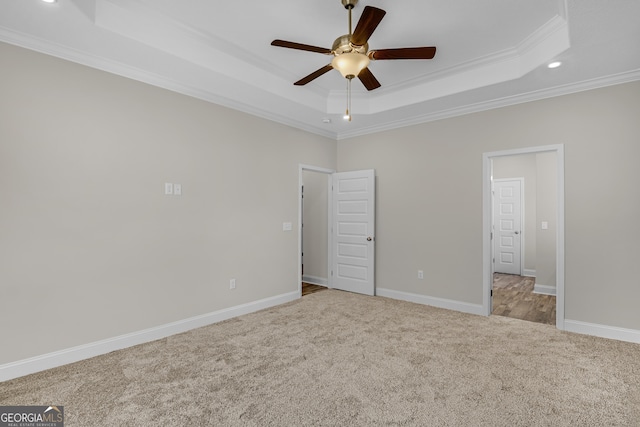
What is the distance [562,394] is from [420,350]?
1.10 meters

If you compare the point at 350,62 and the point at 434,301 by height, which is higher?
the point at 350,62

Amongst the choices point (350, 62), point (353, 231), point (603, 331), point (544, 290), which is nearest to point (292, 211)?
point (353, 231)

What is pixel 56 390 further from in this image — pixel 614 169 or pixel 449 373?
pixel 614 169

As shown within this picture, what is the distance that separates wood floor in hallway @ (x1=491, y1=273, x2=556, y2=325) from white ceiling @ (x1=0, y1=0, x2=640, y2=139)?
278cm

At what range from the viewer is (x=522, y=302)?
481cm

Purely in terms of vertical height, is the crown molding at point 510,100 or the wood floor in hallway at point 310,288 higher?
the crown molding at point 510,100

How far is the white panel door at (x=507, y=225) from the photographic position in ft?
22.4

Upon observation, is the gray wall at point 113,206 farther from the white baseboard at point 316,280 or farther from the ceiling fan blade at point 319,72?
the white baseboard at point 316,280

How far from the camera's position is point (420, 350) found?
10.1 feet

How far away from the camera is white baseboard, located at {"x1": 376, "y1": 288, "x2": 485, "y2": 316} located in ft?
13.8

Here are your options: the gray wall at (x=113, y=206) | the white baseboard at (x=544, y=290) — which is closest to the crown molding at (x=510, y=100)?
the gray wall at (x=113, y=206)

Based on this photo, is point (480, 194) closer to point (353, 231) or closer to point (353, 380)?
point (353, 231)

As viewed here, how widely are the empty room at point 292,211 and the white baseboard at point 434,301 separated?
37 millimetres

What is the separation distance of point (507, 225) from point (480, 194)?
347 cm
